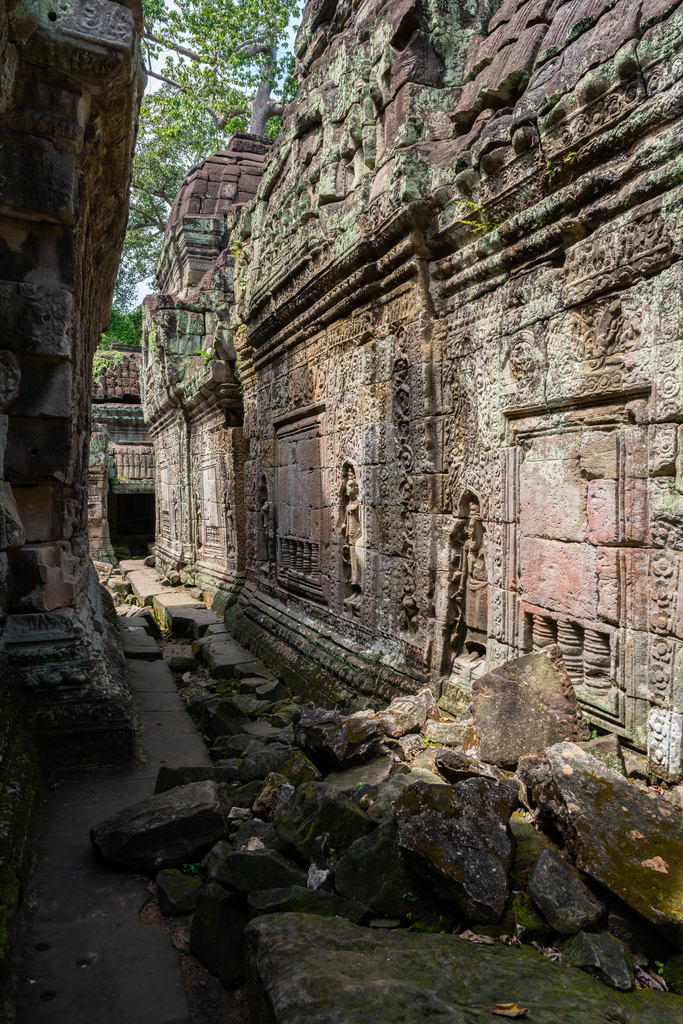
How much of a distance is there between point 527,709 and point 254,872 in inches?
59.7

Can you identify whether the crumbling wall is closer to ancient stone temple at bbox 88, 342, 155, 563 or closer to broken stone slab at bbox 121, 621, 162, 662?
broken stone slab at bbox 121, 621, 162, 662

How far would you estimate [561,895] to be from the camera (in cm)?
217

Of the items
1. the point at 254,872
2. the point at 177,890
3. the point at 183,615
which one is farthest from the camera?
the point at 183,615

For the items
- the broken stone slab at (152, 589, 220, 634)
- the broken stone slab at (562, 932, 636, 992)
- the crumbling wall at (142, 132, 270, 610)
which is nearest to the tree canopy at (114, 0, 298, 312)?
the crumbling wall at (142, 132, 270, 610)

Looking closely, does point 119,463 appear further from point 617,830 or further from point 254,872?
point 617,830

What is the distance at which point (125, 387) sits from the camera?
19.6 m

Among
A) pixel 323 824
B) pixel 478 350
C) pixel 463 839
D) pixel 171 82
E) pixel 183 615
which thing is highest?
pixel 171 82

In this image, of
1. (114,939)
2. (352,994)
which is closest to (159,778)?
(114,939)

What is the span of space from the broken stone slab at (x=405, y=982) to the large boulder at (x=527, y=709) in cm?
114

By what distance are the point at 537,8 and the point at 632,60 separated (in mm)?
1288

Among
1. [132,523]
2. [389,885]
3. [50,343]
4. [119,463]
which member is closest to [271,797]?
[389,885]

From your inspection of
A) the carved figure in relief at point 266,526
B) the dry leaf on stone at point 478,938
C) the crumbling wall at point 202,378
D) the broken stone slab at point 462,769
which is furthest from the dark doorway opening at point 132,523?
the dry leaf on stone at point 478,938

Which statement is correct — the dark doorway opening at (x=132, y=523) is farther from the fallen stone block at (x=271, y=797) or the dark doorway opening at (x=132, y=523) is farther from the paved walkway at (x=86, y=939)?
the fallen stone block at (x=271, y=797)

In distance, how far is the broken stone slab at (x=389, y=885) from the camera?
2271 mm
